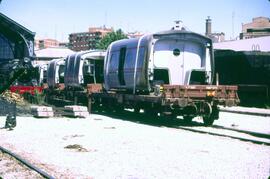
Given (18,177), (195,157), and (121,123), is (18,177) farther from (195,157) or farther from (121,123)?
(121,123)

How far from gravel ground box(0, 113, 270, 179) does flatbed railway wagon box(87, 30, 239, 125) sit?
1.20 metres

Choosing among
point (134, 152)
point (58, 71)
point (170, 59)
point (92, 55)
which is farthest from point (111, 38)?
point (134, 152)

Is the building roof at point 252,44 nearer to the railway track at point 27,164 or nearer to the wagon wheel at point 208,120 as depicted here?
the wagon wheel at point 208,120

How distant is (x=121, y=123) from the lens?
14898mm

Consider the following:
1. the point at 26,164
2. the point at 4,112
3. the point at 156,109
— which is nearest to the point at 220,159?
the point at 26,164

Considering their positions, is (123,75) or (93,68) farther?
(93,68)

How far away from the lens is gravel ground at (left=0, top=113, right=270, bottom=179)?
707cm

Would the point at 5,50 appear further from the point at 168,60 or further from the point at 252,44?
the point at 252,44

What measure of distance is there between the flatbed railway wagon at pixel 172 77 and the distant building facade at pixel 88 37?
425ft

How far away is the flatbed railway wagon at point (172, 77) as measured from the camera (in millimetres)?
13430

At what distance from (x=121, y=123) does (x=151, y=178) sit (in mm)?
8395

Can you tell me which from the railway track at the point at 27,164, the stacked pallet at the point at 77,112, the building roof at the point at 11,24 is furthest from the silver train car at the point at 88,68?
the building roof at the point at 11,24

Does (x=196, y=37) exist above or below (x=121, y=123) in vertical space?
above

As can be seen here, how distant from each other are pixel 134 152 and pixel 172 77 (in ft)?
20.3
